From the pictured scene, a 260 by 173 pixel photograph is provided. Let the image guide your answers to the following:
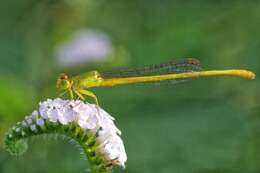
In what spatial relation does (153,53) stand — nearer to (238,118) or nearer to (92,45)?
(238,118)

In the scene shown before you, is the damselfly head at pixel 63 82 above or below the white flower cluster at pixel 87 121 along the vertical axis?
above

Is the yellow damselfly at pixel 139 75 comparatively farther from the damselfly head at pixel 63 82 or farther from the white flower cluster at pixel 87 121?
the white flower cluster at pixel 87 121

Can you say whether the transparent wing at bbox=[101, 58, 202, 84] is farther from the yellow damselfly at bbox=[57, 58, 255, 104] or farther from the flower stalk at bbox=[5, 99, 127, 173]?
the flower stalk at bbox=[5, 99, 127, 173]

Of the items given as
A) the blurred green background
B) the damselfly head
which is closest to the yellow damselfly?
the damselfly head

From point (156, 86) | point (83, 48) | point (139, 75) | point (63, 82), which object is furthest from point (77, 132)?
point (83, 48)

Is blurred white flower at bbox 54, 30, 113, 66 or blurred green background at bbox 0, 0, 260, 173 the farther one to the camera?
blurred white flower at bbox 54, 30, 113, 66

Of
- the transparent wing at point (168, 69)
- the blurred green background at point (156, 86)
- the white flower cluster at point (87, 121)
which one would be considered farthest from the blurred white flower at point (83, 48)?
the white flower cluster at point (87, 121)
